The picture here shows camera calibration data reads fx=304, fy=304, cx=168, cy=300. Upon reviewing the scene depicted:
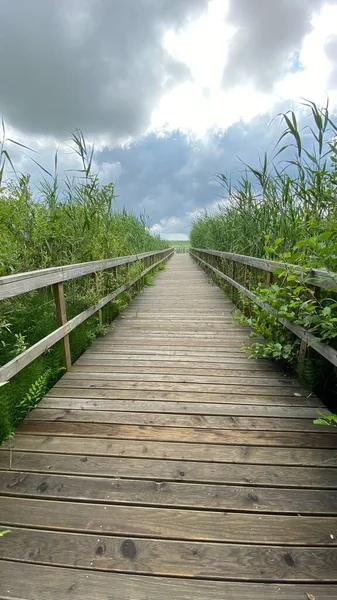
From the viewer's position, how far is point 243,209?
152 inches

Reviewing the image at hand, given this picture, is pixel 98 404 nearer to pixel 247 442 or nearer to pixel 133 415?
pixel 133 415

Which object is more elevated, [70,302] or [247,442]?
[70,302]

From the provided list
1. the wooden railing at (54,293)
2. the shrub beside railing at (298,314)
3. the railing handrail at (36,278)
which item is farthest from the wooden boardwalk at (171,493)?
the railing handrail at (36,278)

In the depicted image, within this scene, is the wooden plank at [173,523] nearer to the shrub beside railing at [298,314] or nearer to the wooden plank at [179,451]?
the wooden plank at [179,451]

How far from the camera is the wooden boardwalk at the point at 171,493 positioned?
3.10ft

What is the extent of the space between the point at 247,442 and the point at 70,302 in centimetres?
200

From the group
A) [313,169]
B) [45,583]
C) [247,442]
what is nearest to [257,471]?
[247,442]

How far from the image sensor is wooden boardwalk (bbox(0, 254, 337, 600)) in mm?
943

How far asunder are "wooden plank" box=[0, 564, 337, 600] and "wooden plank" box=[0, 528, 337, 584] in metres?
0.02

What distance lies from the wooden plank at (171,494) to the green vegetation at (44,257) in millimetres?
→ 430

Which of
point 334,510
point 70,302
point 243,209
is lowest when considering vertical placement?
point 334,510

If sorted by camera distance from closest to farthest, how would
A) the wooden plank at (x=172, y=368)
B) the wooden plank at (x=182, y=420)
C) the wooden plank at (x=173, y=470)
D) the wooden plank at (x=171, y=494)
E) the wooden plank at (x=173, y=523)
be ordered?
the wooden plank at (x=173, y=523)
the wooden plank at (x=171, y=494)
the wooden plank at (x=173, y=470)
the wooden plank at (x=182, y=420)
the wooden plank at (x=172, y=368)

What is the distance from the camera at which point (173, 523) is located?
1115 mm

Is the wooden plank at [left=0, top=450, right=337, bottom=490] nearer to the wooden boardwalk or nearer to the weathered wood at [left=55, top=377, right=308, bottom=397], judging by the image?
the wooden boardwalk
